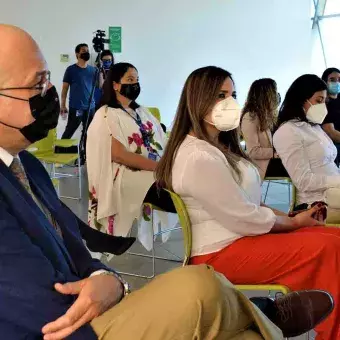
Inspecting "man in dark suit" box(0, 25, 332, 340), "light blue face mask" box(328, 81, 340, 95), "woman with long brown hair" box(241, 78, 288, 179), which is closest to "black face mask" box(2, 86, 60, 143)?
"man in dark suit" box(0, 25, 332, 340)

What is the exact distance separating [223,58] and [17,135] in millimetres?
7446

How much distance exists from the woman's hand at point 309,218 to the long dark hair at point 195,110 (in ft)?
1.05

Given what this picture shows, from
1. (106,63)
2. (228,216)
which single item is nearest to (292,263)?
(228,216)

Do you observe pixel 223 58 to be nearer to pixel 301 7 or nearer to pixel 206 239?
pixel 301 7

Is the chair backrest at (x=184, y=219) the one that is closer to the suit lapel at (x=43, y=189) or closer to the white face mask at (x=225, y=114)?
the white face mask at (x=225, y=114)

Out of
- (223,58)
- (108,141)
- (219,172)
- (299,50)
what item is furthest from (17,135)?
(299,50)

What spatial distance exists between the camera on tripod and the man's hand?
5.72 meters

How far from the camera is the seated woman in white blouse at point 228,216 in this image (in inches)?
72.6

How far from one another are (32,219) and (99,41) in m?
5.74

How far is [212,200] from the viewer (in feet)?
6.04

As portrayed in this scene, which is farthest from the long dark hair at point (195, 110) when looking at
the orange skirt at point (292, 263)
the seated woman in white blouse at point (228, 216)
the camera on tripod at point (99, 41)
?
the camera on tripod at point (99, 41)

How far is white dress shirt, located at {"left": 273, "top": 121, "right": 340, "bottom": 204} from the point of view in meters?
2.65

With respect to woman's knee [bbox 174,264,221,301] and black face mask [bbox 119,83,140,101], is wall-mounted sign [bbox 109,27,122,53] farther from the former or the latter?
woman's knee [bbox 174,264,221,301]

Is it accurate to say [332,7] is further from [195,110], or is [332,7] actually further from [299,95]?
[195,110]
